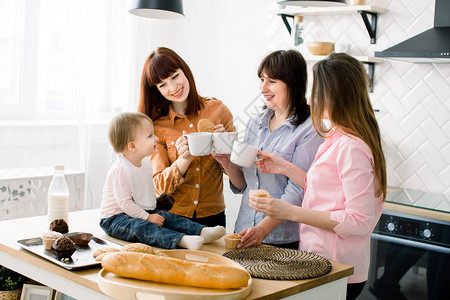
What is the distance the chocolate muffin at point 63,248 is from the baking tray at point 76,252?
0.02 metres

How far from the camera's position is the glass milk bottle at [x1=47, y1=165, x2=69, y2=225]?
1872mm

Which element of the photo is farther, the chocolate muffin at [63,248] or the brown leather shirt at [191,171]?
the brown leather shirt at [191,171]

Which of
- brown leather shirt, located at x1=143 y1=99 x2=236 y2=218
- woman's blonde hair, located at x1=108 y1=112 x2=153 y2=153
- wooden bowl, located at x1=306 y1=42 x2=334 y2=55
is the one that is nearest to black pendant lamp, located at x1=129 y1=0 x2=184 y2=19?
brown leather shirt, located at x1=143 y1=99 x2=236 y2=218

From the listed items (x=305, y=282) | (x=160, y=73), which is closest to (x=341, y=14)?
(x=160, y=73)

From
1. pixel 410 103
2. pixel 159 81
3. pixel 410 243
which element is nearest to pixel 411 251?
pixel 410 243

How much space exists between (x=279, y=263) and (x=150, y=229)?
443mm

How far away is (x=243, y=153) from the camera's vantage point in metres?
1.88

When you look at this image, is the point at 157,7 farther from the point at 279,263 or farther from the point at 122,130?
the point at 279,263

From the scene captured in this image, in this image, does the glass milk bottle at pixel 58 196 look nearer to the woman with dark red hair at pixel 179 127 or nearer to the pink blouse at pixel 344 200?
the woman with dark red hair at pixel 179 127

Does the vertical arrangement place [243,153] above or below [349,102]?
below

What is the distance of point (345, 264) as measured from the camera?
66.6 inches

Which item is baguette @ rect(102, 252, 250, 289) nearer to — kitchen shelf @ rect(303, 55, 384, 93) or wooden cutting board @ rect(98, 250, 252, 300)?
wooden cutting board @ rect(98, 250, 252, 300)

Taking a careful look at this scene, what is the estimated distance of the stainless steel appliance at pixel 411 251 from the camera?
8.89 feet

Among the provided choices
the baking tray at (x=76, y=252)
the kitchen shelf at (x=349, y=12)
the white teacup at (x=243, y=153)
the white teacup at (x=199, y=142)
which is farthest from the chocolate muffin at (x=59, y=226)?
the kitchen shelf at (x=349, y=12)
